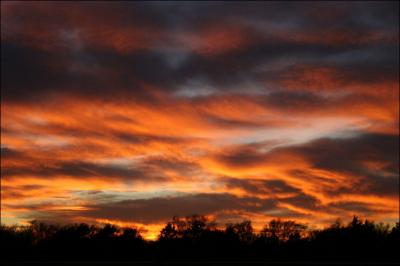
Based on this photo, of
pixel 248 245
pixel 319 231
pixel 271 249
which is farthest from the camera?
pixel 319 231

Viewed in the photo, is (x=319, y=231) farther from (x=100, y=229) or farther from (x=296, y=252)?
(x=100, y=229)

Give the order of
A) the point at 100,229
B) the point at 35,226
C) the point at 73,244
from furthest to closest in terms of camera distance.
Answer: the point at 35,226
the point at 100,229
the point at 73,244

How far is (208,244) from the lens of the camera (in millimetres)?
40438

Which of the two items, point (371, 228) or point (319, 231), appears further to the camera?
point (319, 231)

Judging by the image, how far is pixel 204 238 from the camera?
139 ft

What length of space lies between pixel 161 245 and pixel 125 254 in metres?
2.88

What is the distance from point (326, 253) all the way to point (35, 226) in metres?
30.2

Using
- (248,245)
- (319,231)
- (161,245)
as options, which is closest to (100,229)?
(161,245)

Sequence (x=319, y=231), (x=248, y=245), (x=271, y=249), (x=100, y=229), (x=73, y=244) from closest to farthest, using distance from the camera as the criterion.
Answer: (x=271, y=249) → (x=248, y=245) → (x=73, y=244) → (x=319, y=231) → (x=100, y=229)

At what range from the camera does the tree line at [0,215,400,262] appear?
33062mm

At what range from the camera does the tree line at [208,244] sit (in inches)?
1302

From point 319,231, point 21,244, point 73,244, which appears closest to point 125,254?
point 73,244

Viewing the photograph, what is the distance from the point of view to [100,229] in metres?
48.2

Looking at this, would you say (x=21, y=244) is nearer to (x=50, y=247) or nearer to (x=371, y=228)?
(x=50, y=247)
